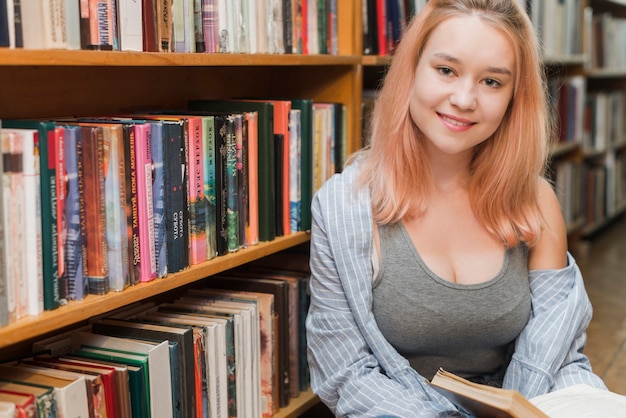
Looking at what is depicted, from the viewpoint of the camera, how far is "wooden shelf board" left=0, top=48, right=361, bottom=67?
98 cm

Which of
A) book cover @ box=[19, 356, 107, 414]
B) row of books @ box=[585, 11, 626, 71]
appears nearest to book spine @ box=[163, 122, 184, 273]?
book cover @ box=[19, 356, 107, 414]

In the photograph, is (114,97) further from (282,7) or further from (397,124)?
(397,124)

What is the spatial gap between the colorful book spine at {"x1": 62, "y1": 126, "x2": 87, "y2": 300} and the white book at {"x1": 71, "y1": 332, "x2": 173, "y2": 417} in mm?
165

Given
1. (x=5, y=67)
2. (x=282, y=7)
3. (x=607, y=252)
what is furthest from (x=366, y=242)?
(x=607, y=252)

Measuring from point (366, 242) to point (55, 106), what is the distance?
2.03ft

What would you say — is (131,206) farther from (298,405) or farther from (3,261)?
(298,405)

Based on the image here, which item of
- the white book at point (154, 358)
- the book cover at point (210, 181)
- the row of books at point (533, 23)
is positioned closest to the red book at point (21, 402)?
the white book at point (154, 358)

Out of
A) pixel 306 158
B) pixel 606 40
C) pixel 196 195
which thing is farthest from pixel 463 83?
pixel 606 40

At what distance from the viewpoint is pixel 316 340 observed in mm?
1388

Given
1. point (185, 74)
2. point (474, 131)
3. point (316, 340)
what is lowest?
point (316, 340)

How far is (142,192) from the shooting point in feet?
3.85

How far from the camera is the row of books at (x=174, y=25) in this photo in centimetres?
102

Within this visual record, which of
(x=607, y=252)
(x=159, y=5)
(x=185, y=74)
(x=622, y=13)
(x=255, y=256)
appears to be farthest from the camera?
(x=622, y=13)

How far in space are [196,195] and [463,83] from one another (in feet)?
1.67
